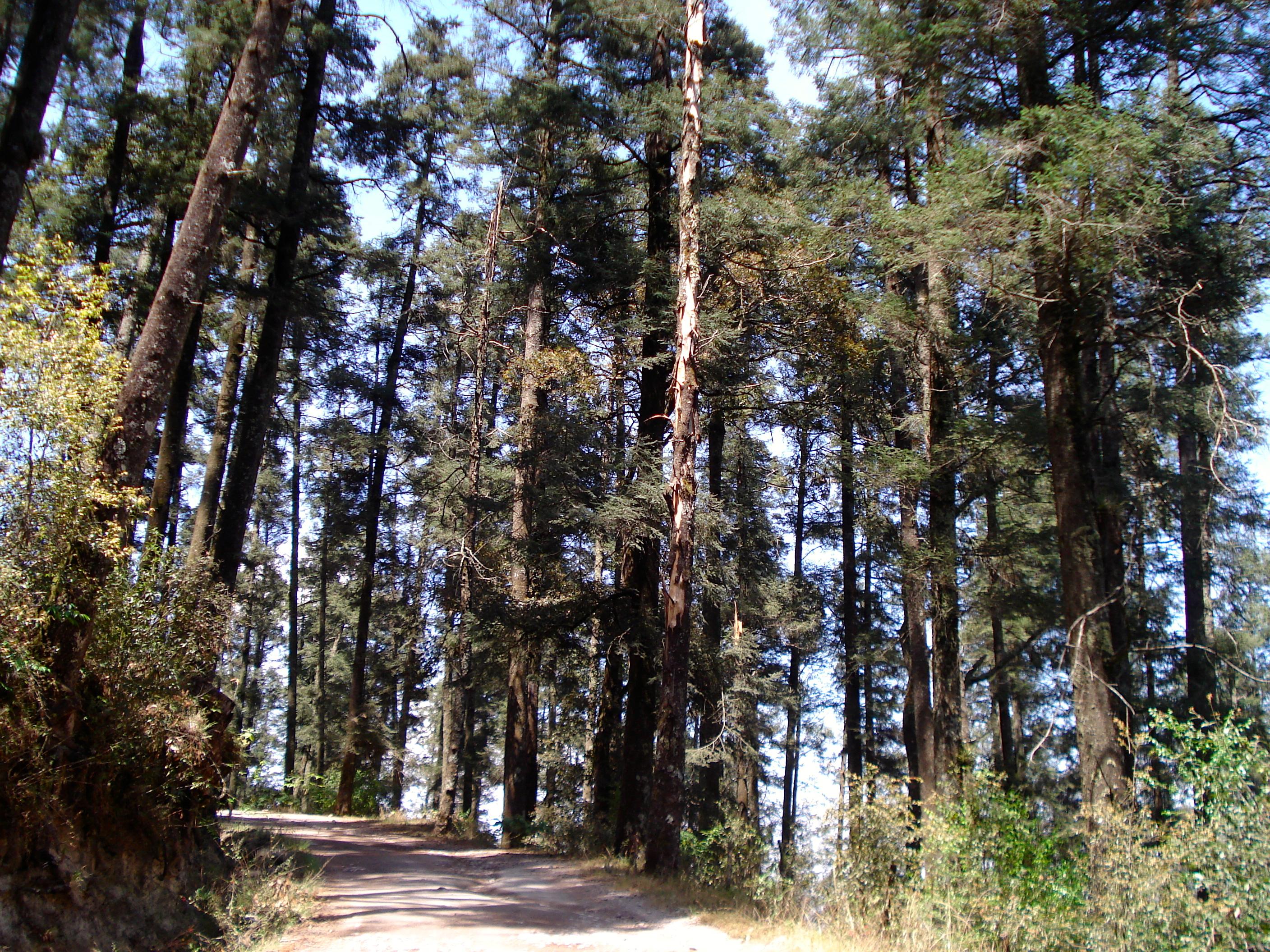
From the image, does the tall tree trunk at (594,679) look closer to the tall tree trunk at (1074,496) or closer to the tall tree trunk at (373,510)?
the tall tree trunk at (373,510)

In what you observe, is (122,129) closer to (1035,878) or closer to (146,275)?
(146,275)

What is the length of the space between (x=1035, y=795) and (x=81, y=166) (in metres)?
26.9

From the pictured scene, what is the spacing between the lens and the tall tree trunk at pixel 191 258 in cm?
733

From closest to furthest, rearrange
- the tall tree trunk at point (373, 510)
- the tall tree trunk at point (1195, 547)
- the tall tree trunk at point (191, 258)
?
1. the tall tree trunk at point (191, 258)
2. the tall tree trunk at point (1195, 547)
3. the tall tree trunk at point (373, 510)

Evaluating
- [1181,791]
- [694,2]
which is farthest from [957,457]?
[694,2]

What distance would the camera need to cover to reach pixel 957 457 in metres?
11.7

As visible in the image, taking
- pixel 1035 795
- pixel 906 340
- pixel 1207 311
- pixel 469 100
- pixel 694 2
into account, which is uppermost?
pixel 469 100

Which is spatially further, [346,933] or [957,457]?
[957,457]

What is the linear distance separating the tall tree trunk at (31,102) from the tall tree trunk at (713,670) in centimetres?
876

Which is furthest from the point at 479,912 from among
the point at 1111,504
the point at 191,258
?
the point at 1111,504

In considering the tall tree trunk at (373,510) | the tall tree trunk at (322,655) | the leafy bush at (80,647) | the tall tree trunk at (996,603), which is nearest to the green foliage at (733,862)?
the tall tree trunk at (996,603)

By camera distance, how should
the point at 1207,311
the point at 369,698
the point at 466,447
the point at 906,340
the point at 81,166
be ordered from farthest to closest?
the point at 369,698
the point at 466,447
the point at 81,166
the point at 906,340
the point at 1207,311

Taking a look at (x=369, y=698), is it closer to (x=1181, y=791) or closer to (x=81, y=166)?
(x=81, y=166)

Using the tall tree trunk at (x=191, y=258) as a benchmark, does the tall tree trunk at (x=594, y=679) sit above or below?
below
